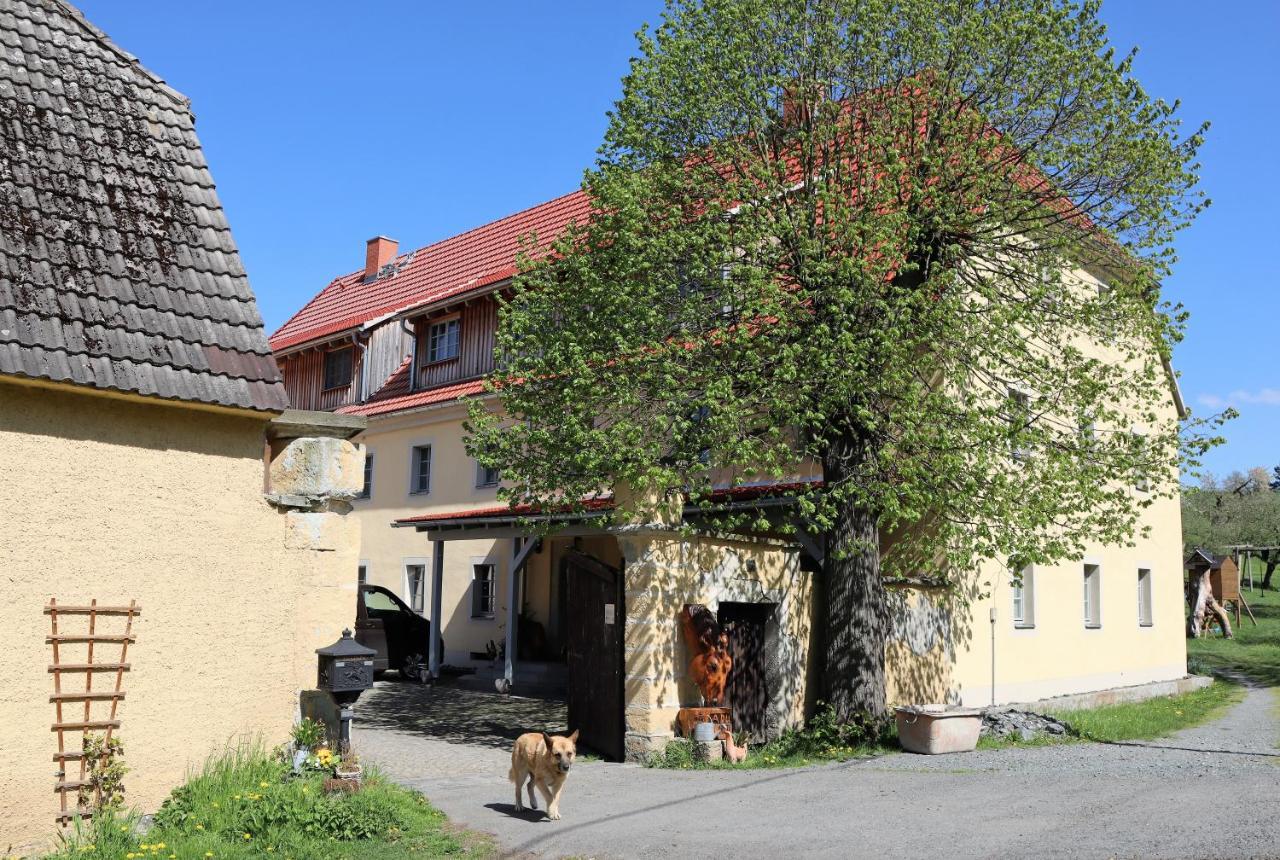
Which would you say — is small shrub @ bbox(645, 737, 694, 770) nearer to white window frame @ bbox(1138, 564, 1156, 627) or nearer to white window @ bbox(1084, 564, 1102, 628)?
white window @ bbox(1084, 564, 1102, 628)

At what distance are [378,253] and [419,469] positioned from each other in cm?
984

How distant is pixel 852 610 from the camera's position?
1441cm

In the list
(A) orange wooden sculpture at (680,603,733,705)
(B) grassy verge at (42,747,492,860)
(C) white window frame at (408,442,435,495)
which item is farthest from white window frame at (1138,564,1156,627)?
(B) grassy verge at (42,747,492,860)

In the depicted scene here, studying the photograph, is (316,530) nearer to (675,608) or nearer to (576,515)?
(675,608)

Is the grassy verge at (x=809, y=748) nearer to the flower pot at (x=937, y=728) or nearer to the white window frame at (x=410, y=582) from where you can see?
the flower pot at (x=937, y=728)

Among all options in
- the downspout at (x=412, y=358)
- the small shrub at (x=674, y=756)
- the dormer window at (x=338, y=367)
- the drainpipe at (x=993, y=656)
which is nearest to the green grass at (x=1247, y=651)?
the drainpipe at (x=993, y=656)

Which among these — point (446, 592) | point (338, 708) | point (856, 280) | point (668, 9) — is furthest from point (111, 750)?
point (446, 592)

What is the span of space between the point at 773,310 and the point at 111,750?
801 cm

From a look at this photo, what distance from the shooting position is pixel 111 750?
7.20 meters

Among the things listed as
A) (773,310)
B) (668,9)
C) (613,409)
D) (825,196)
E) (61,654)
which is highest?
(668,9)

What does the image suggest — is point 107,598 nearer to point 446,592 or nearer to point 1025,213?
point 1025,213

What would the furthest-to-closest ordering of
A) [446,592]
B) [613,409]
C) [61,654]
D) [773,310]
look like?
[446,592]
[613,409]
[773,310]
[61,654]

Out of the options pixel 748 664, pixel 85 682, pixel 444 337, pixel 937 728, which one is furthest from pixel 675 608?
pixel 444 337

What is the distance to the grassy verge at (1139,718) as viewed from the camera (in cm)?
1472
